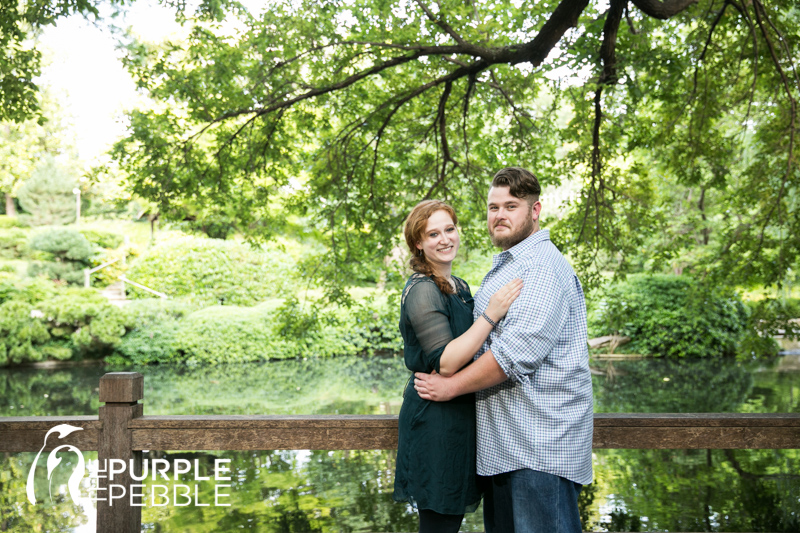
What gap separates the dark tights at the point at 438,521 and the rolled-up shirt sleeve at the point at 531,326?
1.73ft

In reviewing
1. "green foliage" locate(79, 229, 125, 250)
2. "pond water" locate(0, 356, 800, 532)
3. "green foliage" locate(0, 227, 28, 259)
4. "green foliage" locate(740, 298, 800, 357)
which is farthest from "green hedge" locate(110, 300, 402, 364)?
"green foliage" locate(0, 227, 28, 259)

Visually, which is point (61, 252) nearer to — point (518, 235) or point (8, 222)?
point (8, 222)

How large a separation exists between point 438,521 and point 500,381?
0.53m

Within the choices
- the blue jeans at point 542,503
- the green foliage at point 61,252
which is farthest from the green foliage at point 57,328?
the blue jeans at point 542,503

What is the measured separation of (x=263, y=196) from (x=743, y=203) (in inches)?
203

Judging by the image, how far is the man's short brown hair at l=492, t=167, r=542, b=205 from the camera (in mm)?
1992

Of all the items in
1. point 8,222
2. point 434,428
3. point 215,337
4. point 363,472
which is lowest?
point 363,472

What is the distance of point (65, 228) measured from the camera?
20312 mm

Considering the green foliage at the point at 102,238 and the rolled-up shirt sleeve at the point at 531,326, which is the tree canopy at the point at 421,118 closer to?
the rolled-up shirt sleeve at the point at 531,326

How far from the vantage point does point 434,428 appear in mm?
2023

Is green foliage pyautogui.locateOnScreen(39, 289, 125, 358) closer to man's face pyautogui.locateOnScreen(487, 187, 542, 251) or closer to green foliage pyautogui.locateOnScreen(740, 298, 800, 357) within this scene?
green foliage pyautogui.locateOnScreen(740, 298, 800, 357)

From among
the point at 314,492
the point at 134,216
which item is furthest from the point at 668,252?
the point at 134,216

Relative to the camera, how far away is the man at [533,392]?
5.98 ft

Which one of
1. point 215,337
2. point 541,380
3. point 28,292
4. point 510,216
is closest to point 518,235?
point 510,216
